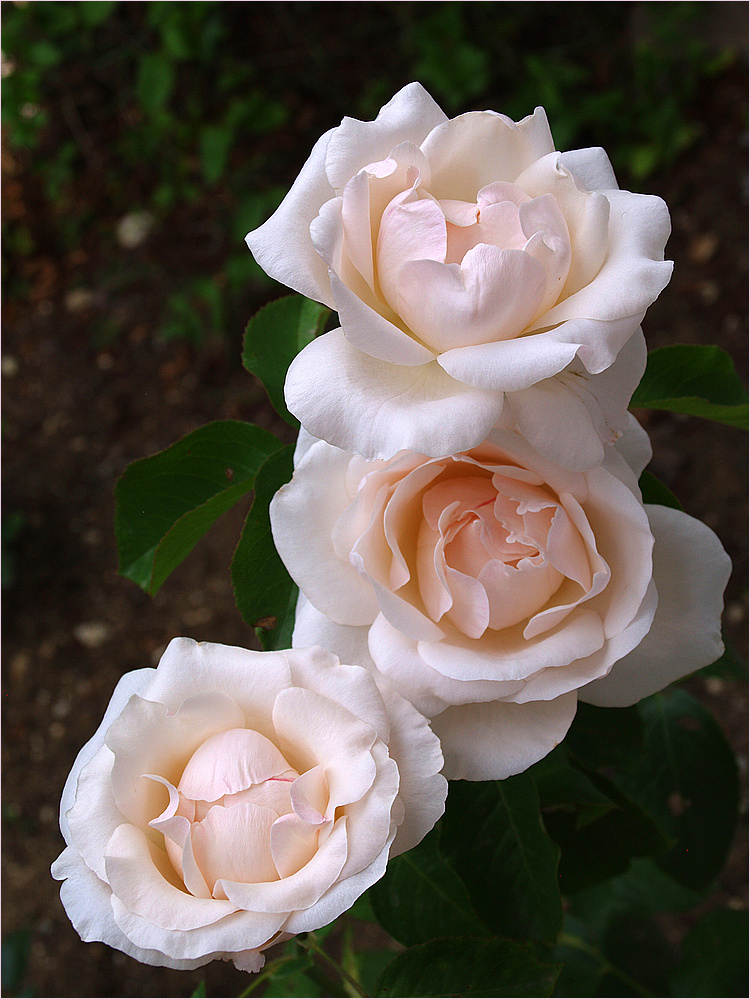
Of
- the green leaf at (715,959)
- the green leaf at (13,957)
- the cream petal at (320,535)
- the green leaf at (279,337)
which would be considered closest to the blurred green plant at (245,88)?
the green leaf at (13,957)

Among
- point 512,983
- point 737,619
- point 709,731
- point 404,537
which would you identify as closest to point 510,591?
point 404,537

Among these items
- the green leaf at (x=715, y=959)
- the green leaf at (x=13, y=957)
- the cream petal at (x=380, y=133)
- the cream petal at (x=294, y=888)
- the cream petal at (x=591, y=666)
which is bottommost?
the green leaf at (x=13, y=957)

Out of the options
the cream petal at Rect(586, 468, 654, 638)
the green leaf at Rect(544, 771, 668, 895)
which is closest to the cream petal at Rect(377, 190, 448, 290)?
the cream petal at Rect(586, 468, 654, 638)

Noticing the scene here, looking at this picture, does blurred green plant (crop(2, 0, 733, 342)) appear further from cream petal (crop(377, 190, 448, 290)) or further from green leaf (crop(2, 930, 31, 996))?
cream petal (crop(377, 190, 448, 290))

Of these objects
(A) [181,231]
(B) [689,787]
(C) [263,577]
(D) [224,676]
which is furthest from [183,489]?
(A) [181,231]

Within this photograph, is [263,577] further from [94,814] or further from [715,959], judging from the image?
[715,959]

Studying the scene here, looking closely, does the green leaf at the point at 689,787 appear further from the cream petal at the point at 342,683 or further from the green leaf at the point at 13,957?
the green leaf at the point at 13,957

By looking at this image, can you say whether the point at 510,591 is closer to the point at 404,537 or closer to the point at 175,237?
the point at 404,537
